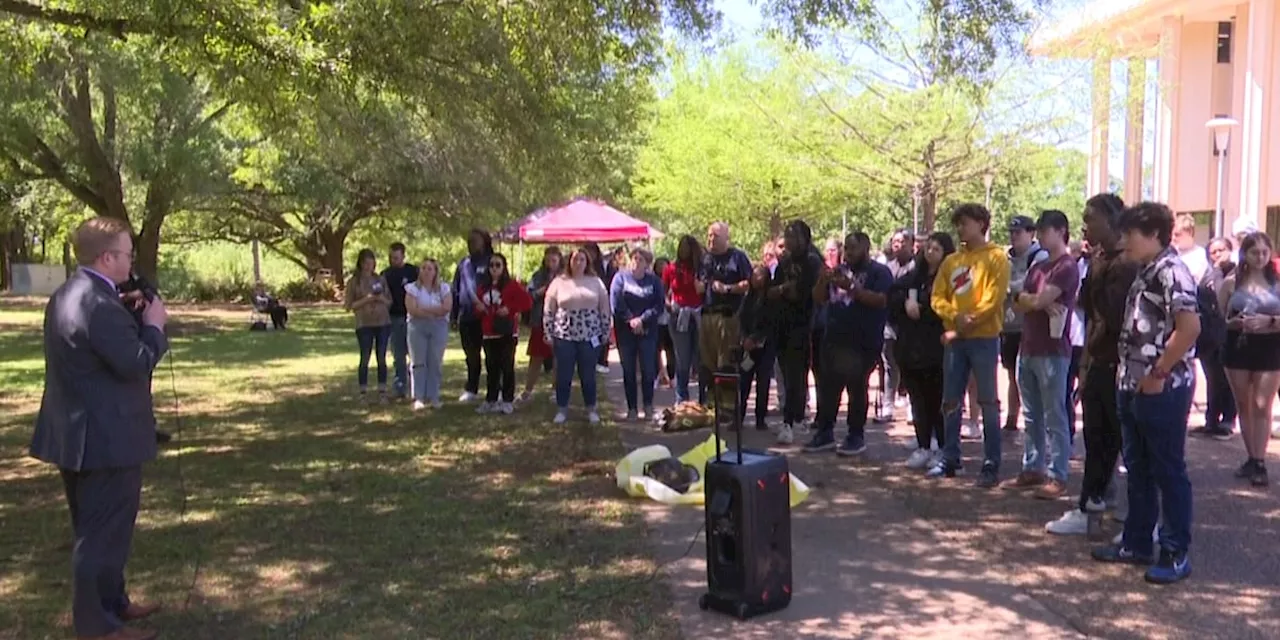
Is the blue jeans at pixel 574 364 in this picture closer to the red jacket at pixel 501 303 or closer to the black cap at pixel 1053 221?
the red jacket at pixel 501 303

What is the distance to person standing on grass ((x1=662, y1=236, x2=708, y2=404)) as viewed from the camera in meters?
9.62

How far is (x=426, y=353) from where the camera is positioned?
10.4 metres

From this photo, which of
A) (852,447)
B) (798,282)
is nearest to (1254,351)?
(852,447)

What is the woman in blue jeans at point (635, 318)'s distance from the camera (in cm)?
972

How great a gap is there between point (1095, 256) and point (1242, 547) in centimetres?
168

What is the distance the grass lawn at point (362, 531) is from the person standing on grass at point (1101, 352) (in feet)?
8.11

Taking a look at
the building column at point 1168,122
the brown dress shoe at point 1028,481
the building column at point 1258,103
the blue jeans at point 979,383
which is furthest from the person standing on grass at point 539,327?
the building column at point 1168,122

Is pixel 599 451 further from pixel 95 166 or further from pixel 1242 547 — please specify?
pixel 95 166

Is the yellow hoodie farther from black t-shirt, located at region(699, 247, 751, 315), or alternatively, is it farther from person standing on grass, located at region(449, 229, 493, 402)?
person standing on grass, located at region(449, 229, 493, 402)

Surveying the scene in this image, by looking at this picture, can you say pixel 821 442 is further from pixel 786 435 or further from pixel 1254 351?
pixel 1254 351

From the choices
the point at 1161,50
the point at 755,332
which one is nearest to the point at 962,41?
the point at 755,332

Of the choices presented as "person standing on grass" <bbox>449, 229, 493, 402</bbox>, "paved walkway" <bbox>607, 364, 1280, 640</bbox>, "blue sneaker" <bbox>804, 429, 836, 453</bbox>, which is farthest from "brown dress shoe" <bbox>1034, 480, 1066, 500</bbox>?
"person standing on grass" <bbox>449, 229, 493, 402</bbox>

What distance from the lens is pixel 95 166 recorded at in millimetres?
20422

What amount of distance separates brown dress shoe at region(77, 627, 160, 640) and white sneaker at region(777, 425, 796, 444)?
204 inches
